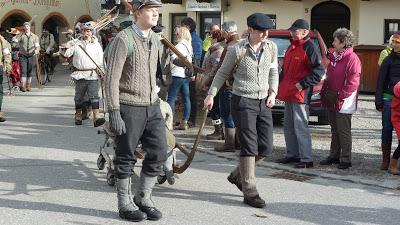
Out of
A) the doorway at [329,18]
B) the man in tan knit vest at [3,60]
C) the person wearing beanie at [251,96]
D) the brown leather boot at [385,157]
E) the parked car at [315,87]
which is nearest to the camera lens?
the person wearing beanie at [251,96]

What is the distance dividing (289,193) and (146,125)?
1.89 metres

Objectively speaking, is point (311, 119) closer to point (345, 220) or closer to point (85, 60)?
point (85, 60)

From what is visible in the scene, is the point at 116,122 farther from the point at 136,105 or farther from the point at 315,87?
the point at 315,87

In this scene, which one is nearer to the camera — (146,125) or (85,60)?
(146,125)

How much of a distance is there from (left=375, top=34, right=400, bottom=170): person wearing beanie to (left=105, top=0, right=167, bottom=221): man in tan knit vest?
3268 mm

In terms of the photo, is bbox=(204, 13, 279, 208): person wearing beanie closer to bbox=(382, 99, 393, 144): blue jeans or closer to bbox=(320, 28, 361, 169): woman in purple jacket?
bbox=(320, 28, 361, 169): woman in purple jacket

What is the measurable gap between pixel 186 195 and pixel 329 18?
649 inches

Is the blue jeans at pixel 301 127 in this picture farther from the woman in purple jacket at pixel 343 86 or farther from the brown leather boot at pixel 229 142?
the brown leather boot at pixel 229 142

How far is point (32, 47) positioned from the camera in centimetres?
1717

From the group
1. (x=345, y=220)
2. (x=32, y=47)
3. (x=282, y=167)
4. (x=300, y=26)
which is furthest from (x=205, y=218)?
(x=32, y=47)

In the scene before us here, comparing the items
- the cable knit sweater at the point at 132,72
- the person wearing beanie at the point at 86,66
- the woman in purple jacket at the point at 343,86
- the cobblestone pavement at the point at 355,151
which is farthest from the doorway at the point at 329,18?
the cable knit sweater at the point at 132,72

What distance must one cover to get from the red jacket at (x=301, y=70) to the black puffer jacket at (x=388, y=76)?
727 millimetres

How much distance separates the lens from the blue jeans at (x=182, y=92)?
400 inches

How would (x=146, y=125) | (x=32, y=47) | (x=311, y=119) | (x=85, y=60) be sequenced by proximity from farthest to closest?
(x=32, y=47), (x=311, y=119), (x=85, y=60), (x=146, y=125)
